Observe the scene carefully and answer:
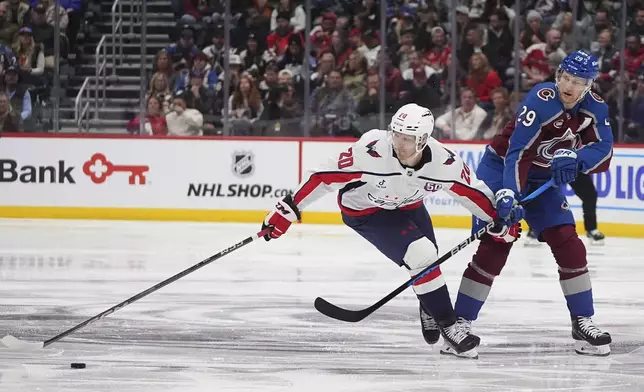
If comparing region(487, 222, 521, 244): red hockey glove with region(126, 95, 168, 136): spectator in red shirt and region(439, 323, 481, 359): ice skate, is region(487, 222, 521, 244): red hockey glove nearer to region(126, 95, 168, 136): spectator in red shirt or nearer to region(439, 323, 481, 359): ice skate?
region(439, 323, 481, 359): ice skate

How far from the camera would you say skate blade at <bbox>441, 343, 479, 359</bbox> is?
495 cm

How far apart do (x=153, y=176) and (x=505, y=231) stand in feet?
22.2

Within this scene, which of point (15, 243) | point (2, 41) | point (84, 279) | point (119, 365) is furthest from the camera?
point (2, 41)

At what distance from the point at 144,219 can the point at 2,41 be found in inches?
91.9

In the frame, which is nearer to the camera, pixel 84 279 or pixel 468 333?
pixel 468 333

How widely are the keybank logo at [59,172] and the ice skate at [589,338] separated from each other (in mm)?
6697

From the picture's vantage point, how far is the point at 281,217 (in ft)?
16.3

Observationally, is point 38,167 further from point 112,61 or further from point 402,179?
point 402,179

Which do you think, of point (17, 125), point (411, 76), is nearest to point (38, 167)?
point (17, 125)

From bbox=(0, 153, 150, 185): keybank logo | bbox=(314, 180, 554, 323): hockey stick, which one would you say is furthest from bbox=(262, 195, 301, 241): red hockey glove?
bbox=(0, 153, 150, 185): keybank logo

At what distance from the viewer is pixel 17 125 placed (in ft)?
37.5

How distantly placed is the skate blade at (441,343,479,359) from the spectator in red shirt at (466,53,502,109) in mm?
6119

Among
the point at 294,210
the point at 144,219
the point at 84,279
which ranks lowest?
the point at 144,219

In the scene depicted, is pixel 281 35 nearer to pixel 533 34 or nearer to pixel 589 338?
pixel 533 34
